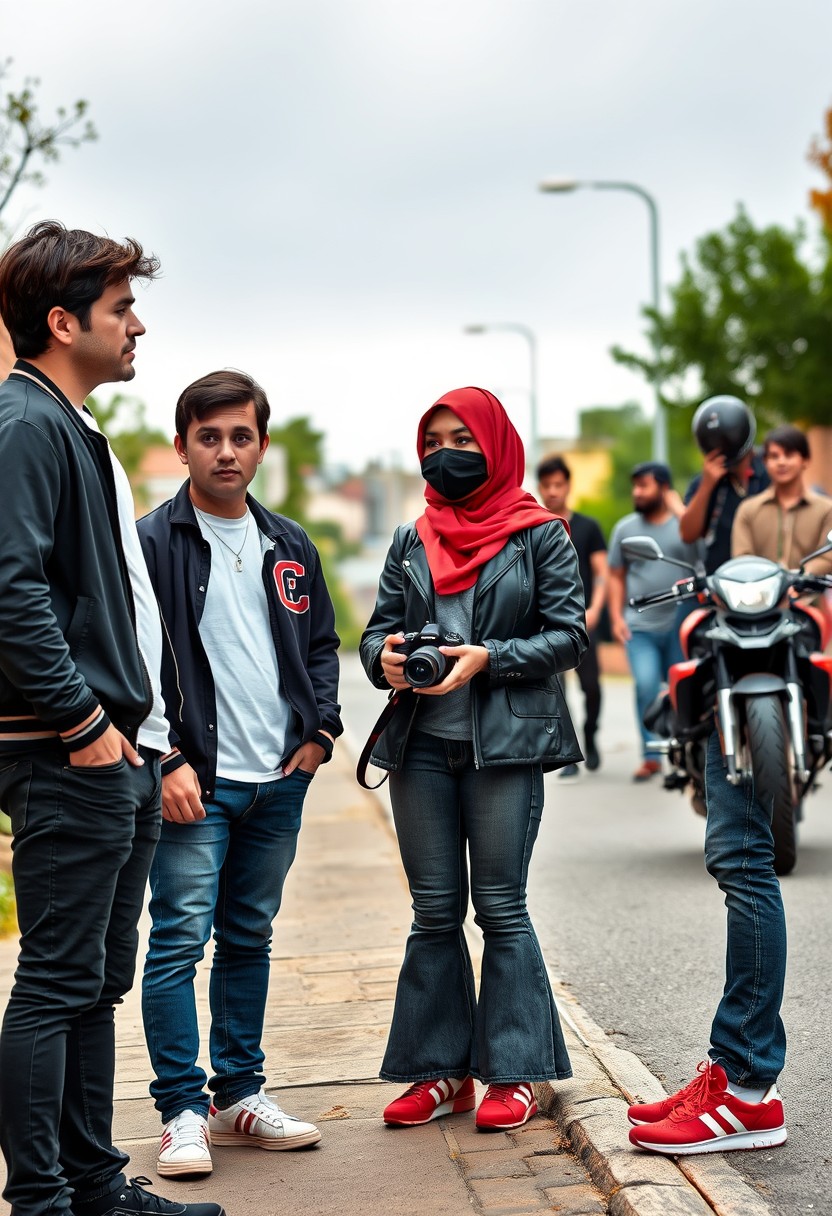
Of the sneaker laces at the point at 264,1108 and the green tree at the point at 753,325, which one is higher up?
the green tree at the point at 753,325

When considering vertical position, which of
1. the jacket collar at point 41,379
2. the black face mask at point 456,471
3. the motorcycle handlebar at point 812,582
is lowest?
the motorcycle handlebar at point 812,582

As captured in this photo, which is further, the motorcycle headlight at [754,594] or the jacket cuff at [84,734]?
the motorcycle headlight at [754,594]

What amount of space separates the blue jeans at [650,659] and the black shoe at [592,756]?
3.78ft

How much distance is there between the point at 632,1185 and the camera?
12.2 ft

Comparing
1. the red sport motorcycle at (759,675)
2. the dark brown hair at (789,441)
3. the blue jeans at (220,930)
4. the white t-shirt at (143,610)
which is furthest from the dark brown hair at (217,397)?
the dark brown hair at (789,441)

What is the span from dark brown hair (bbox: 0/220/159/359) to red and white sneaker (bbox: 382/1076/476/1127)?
7.32 ft

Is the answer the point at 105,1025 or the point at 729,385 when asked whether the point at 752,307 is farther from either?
the point at 105,1025

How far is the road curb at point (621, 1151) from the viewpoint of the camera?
3604 mm

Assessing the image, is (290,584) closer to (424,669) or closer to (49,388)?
(424,669)

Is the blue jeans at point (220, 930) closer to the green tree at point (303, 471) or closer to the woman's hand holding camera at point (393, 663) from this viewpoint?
the woman's hand holding camera at point (393, 663)

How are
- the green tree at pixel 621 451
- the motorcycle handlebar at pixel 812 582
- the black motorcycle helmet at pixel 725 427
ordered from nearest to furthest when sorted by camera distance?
the motorcycle handlebar at pixel 812 582
the black motorcycle helmet at pixel 725 427
the green tree at pixel 621 451

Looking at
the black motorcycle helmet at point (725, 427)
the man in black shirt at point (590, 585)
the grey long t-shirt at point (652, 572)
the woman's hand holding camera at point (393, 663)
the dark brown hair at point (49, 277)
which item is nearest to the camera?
the dark brown hair at point (49, 277)

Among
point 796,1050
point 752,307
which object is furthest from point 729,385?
point 796,1050

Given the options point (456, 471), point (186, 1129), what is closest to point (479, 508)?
point (456, 471)
